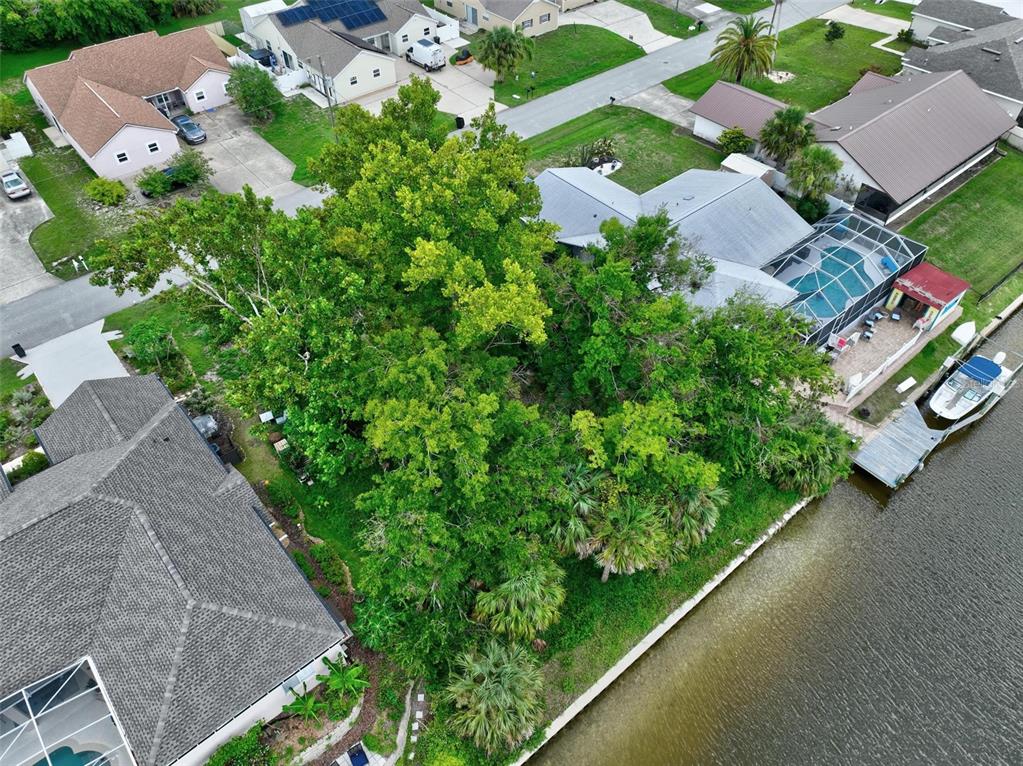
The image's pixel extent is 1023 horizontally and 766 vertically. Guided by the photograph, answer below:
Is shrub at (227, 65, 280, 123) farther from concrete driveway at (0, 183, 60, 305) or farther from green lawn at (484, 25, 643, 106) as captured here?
green lawn at (484, 25, 643, 106)

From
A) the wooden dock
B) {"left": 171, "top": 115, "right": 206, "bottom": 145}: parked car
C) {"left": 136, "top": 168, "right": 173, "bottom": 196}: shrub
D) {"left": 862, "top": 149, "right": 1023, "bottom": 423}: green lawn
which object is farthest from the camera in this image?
{"left": 171, "top": 115, "right": 206, "bottom": 145}: parked car

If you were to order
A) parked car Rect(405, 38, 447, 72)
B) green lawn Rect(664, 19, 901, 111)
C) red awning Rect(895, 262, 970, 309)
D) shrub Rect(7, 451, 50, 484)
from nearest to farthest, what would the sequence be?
1. shrub Rect(7, 451, 50, 484)
2. red awning Rect(895, 262, 970, 309)
3. green lawn Rect(664, 19, 901, 111)
4. parked car Rect(405, 38, 447, 72)

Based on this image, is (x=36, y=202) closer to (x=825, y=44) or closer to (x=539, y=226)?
(x=539, y=226)

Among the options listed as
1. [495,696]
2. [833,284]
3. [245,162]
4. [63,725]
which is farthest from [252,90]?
[495,696]

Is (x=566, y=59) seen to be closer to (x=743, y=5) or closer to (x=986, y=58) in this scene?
(x=743, y=5)

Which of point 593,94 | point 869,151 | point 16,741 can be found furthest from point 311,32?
point 16,741

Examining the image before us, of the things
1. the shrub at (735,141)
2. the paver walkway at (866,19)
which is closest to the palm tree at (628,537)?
the shrub at (735,141)

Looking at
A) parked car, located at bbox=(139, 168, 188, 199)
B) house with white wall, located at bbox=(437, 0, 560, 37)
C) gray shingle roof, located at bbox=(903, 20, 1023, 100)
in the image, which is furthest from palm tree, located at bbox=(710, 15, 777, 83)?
parked car, located at bbox=(139, 168, 188, 199)
